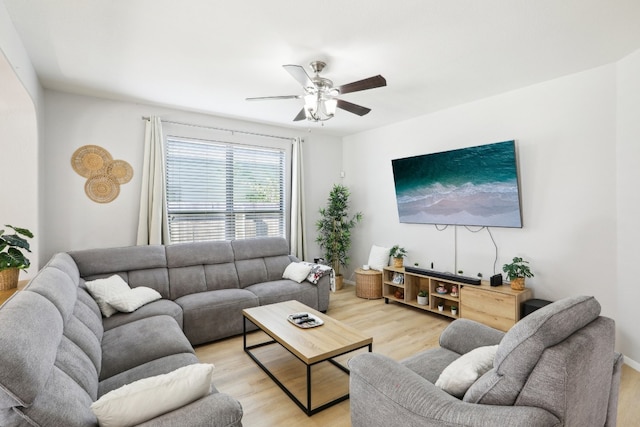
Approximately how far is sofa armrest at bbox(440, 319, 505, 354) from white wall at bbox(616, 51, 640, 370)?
1688 mm

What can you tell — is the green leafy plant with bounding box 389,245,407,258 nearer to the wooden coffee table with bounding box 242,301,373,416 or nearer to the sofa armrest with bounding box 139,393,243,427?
the wooden coffee table with bounding box 242,301,373,416

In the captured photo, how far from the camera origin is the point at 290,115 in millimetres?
4375

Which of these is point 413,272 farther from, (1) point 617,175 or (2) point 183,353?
(2) point 183,353

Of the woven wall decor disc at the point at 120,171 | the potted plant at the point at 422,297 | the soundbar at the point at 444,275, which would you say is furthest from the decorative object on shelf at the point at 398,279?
the woven wall decor disc at the point at 120,171

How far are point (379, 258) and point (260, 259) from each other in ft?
5.98

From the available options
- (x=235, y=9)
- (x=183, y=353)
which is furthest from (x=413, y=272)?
(x=235, y=9)

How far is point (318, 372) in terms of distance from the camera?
8.84 ft

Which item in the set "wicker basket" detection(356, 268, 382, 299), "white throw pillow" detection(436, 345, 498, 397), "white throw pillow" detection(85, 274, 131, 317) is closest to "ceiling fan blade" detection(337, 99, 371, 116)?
"white throw pillow" detection(436, 345, 498, 397)

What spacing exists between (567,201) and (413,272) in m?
1.87

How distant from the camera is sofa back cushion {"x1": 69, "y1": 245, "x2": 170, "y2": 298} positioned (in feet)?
10.6

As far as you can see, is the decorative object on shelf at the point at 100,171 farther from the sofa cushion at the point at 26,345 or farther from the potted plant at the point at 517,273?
the potted plant at the point at 517,273

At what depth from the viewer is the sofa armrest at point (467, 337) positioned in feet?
6.50

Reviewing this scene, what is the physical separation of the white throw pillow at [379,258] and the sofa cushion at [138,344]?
3.07 metres

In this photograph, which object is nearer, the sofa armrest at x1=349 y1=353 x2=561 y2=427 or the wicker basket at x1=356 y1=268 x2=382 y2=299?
the sofa armrest at x1=349 y1=353 x2=561 y2=427
